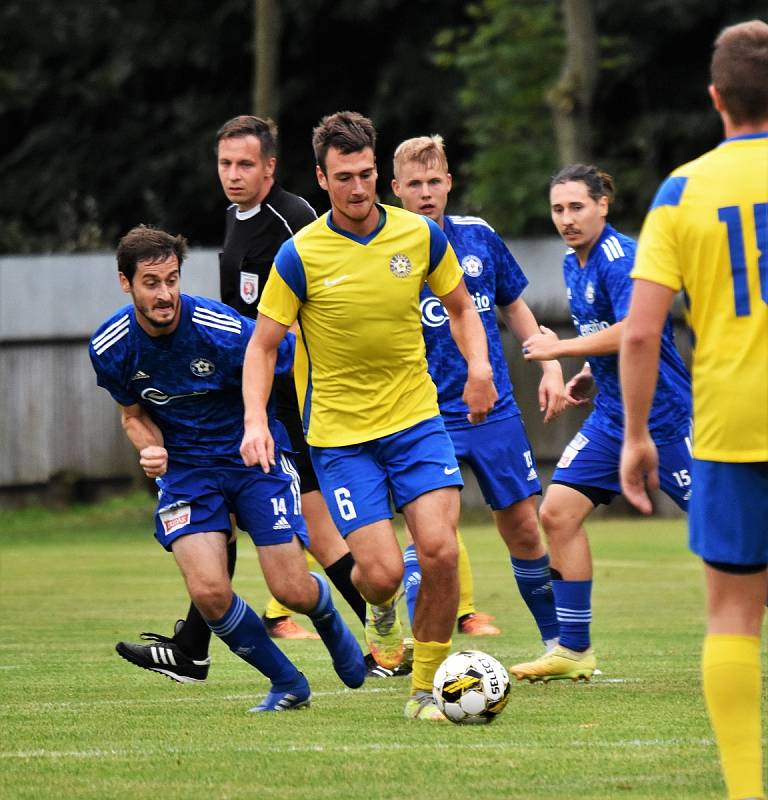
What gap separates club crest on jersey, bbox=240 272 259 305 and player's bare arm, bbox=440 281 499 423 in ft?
6.46

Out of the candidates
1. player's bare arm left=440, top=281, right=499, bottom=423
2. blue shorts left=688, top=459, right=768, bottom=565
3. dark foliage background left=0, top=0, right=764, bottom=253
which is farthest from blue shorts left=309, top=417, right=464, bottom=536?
dark foliage background left=0, top=0, right=764, bottom=253

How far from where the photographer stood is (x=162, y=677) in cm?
855

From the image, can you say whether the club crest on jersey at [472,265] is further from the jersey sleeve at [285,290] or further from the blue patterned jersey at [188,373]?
the jersey sleeve at [285,290]

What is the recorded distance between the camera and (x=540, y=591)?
842cm

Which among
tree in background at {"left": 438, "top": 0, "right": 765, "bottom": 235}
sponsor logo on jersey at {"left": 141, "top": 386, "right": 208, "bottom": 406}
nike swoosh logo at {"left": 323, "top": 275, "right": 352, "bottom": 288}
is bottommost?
sponsor logo on jersey at {"left": 141, "top": 386, "right": 208, "bottom": 406}

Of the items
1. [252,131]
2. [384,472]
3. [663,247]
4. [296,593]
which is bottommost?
[296,593]

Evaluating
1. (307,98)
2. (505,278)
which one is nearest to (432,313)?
(505,278)

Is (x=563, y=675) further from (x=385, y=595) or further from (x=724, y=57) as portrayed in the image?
(x=724, y=57)

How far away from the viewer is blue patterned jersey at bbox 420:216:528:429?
8.46 m

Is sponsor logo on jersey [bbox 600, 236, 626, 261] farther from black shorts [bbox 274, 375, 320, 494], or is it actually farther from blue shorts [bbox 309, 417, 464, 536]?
black shorts [bbox 274, 375, 320, 494]

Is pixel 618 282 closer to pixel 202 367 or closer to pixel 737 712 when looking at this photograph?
pixel 202 367

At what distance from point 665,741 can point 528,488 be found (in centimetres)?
246

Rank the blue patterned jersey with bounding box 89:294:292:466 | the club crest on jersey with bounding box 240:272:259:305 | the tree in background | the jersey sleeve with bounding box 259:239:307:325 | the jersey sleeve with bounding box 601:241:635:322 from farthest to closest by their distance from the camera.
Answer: the tree in background
the club crest on jersey with bounding box 240:272:259:305
the jersey sleeve with bounding box 601:241:635:322
the blue patterned jersey with bounding box 89:294:292:466
the jersey sleeve with bounding box 259:239:307:325

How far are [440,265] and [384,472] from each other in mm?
873
